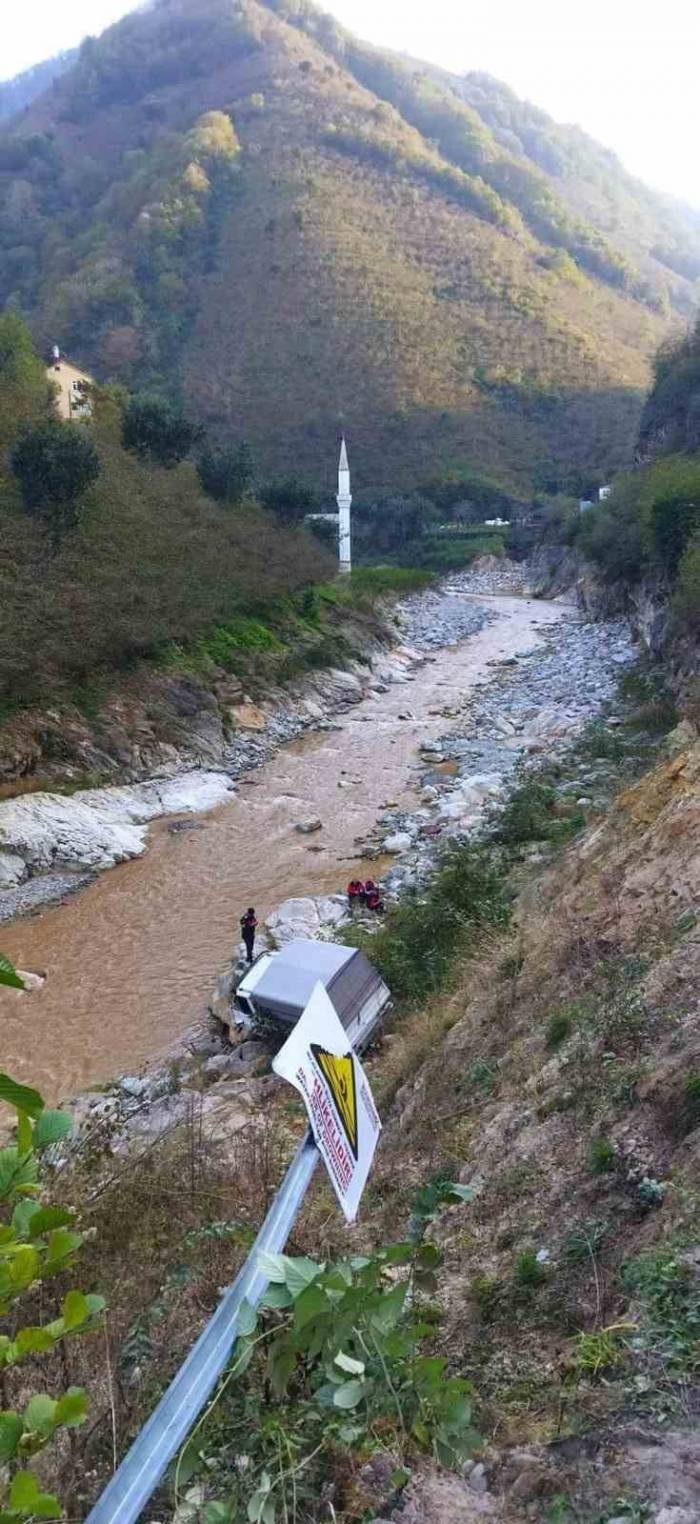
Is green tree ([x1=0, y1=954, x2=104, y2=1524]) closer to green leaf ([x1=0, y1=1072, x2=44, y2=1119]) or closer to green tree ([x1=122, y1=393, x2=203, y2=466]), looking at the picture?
green leaf ([x1=0, y1=1072, x2=44, y2=1119])

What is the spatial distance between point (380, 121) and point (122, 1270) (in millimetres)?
147823

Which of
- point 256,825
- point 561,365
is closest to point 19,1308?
point 256,825

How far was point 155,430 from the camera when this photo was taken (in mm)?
32281

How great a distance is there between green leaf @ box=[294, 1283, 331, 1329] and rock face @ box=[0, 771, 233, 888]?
12.7 m

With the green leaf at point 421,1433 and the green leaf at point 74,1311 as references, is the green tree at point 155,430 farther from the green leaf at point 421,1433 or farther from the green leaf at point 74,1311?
the green leaf at point 74,1311

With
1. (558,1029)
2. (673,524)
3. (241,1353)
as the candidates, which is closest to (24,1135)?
(241,1353)

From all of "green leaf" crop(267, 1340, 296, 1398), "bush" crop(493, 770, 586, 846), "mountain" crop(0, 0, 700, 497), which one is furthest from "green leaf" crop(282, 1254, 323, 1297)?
"mountain" crop(0, 0, 700, 497)

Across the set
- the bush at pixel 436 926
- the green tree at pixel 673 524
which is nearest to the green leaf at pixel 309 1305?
the bush at pixel 436 926

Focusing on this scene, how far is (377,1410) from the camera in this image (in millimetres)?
2025

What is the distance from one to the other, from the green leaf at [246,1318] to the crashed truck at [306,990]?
5788 millimetres

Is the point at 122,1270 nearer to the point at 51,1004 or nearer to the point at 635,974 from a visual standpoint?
the point at 635,974

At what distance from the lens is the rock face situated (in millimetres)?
13961

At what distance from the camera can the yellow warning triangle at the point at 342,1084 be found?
2.41 meters

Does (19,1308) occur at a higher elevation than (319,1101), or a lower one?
lower
